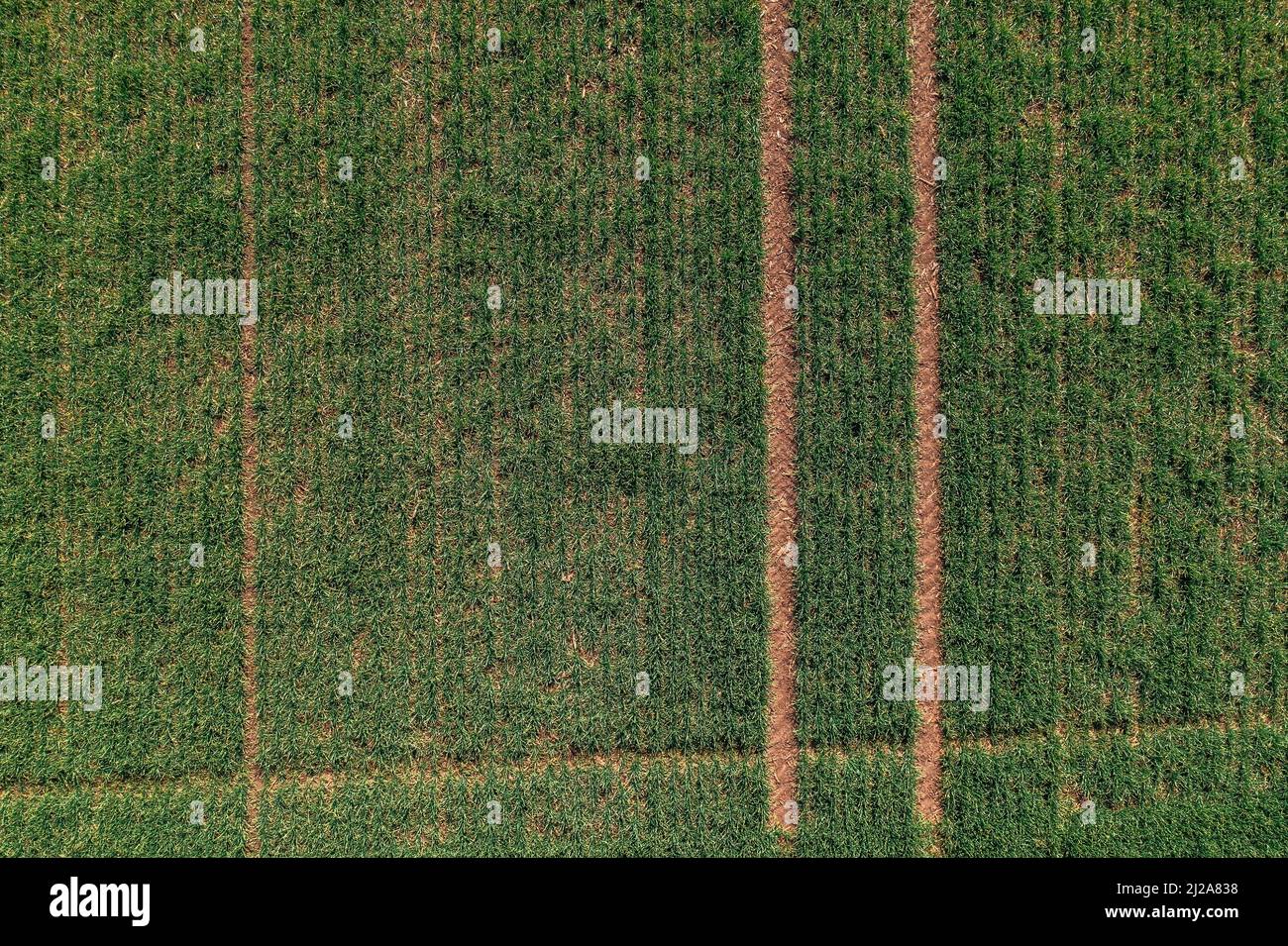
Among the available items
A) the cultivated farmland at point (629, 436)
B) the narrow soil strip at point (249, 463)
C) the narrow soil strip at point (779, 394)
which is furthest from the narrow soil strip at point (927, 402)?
the narrow soil strip at point (249, 463)

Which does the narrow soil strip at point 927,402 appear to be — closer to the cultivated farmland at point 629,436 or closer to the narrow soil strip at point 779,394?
the cultivated farmland at point 629,436

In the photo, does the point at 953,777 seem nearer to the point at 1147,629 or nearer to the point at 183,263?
the point at 1147,629

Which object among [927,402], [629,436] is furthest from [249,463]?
[927,402]

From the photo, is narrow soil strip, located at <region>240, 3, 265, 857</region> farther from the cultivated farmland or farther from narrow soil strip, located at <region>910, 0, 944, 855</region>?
narrow soil strip, located at <region>910, 0, 944, 855</region>

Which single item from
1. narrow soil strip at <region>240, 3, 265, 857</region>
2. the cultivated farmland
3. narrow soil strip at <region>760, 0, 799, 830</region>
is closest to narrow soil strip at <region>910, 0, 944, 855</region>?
the cultivated farmland

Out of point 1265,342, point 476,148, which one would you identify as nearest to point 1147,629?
point 1265,342

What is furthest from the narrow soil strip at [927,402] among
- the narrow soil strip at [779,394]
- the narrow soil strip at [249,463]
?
the narrow soil strip at [249,463]
